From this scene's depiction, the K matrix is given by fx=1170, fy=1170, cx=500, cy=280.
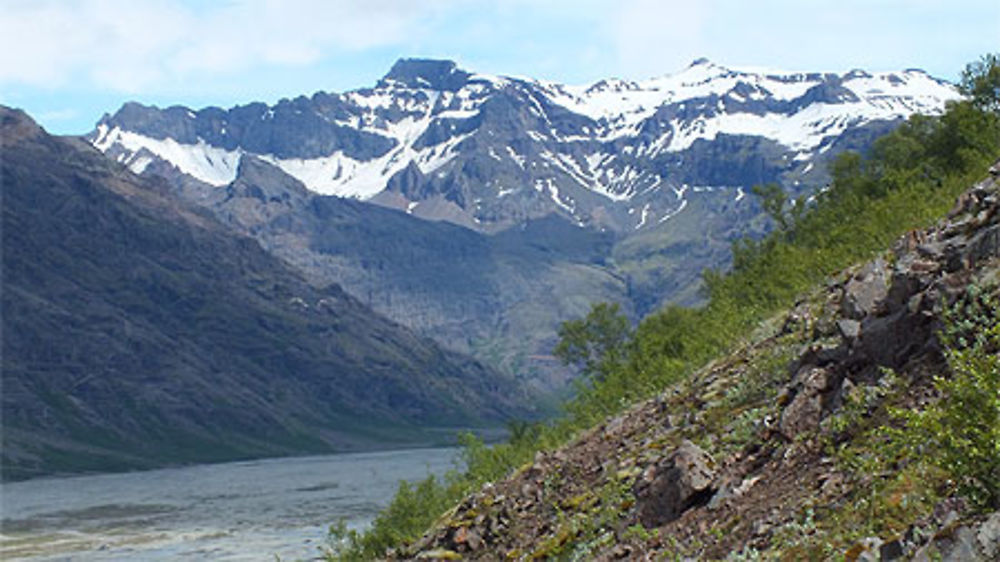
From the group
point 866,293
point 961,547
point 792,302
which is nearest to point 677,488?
point 866,293

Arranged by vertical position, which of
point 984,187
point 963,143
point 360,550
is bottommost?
point 360,550

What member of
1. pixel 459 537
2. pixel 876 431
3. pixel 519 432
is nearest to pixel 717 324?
pixel 459 537

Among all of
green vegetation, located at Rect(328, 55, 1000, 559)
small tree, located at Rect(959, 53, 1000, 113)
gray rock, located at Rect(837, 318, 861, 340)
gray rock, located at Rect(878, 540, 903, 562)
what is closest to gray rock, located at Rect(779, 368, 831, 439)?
gray rock, located at Rect(837, 318, 861, 340)

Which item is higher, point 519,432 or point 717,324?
point 717,324

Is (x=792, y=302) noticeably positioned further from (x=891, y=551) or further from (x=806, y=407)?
(x=891, y=551)

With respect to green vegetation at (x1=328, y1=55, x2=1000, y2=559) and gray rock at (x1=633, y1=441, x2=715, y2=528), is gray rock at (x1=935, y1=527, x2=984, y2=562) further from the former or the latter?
gray rock at (x1=633, y1=441, x2=715, y2=528)

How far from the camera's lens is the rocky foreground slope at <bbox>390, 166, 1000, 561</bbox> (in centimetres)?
1497

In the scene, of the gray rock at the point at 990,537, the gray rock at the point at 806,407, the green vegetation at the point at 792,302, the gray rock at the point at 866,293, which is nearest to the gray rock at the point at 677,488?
the gray rock at the point at 806,407

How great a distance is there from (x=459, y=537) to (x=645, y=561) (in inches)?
303

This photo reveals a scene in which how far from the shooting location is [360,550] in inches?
2542

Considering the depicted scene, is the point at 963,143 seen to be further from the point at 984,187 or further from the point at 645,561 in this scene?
the point at 645,561

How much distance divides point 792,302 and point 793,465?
15.2 meters

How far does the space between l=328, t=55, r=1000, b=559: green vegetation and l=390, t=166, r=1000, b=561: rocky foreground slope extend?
0.26 metres

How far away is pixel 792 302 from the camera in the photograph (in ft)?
108
